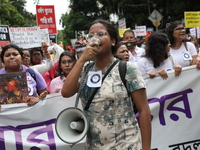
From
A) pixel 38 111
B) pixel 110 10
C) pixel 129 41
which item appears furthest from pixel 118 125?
pixel 110 10

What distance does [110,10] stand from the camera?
28297 mm

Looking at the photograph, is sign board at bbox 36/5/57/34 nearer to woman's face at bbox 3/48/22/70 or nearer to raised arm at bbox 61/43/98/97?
woman's face at bbox 3/48/22/70

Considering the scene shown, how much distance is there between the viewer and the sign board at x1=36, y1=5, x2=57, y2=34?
766cm

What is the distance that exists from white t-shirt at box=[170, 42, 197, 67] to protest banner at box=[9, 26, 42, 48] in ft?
7.39

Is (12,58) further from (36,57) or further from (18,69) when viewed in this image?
(36,57)

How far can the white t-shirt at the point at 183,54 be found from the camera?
404cm

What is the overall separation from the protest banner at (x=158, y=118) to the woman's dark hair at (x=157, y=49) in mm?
237

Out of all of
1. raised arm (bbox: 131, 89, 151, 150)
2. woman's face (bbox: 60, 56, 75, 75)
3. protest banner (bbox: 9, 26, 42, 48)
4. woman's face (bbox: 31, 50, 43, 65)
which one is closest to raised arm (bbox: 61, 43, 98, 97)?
raised arm (bbox: 131, 89, 151, 150)

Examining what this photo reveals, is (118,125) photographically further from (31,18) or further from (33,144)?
(31,18)

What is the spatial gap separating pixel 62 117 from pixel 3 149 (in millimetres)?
1459

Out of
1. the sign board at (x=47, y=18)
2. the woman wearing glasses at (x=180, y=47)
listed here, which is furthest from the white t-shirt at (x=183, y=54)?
the sign board at (x=47, y=18)

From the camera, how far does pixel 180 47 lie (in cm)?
427

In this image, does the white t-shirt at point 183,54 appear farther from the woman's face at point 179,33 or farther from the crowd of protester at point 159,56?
the woman's face at point 179,33

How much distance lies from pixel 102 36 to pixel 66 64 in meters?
1.93
